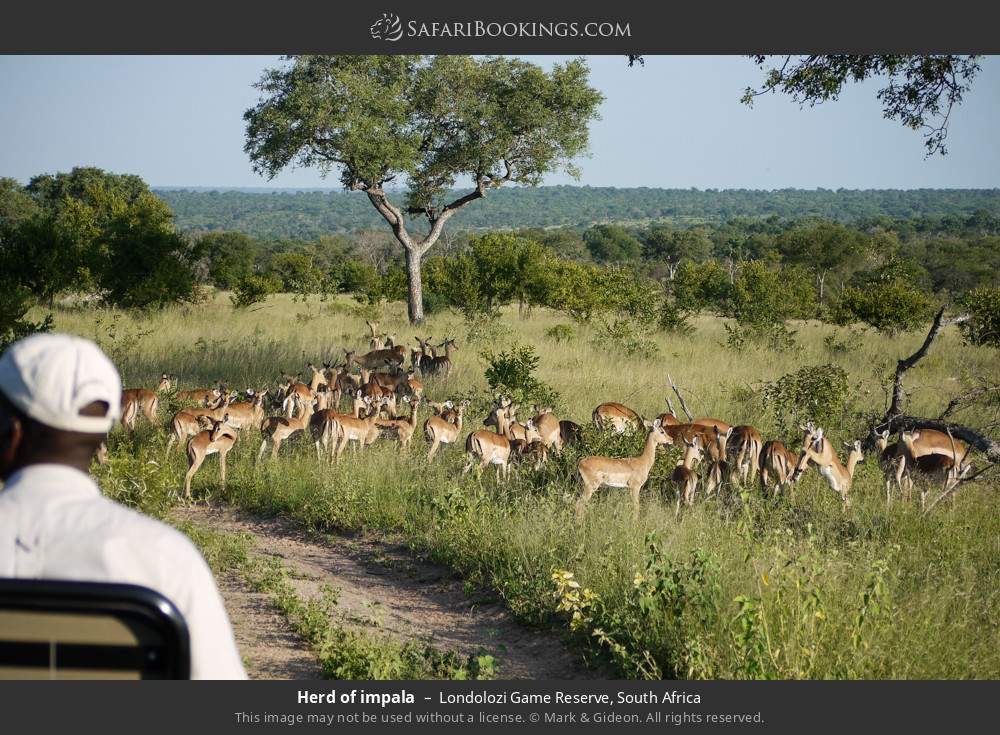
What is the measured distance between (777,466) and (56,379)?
7771 mm

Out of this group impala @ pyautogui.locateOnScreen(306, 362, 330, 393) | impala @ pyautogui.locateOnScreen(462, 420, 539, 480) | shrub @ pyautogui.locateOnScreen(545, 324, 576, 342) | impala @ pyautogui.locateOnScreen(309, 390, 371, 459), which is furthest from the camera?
shrub @ pyautogui.locateOnScreen(545, 324, 576, 342)

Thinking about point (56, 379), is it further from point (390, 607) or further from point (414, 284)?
point (414, 284)

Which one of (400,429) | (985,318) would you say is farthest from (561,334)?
(400,429)

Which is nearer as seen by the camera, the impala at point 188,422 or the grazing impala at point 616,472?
the grazing impala at point 616,472

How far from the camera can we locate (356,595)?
22.3ft

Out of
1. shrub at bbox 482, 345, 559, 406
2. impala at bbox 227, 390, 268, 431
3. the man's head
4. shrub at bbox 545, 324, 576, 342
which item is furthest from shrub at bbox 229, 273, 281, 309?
the man's head

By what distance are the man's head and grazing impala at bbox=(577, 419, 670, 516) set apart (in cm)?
638

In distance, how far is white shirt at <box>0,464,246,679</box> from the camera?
65.9 inches

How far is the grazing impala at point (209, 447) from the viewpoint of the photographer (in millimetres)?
9172

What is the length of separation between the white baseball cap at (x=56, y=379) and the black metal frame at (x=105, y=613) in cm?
30

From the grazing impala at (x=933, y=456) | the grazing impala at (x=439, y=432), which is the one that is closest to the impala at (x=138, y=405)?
the grazing impala at (x=439, y=432)

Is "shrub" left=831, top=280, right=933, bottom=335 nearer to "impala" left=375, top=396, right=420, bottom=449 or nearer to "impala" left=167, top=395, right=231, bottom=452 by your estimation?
"impala" left=375, top=396, right=420, bottom=449

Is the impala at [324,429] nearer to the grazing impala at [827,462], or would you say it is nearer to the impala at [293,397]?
the impala at [293,397]

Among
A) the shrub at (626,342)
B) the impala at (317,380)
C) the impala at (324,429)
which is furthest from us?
the shrub at (626,342)
